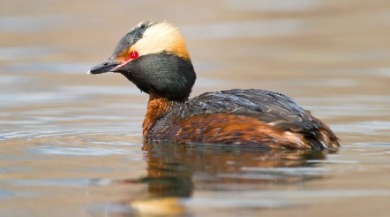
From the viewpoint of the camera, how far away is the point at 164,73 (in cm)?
1027

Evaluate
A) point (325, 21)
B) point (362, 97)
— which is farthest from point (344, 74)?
point (325, 21)

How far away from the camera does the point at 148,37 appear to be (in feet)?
33.3

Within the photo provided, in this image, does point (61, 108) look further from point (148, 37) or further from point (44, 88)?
point (148, 37)

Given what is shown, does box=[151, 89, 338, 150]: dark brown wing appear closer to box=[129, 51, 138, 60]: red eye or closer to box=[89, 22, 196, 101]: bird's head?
box=[89, 22, 196, 101]: bird's head

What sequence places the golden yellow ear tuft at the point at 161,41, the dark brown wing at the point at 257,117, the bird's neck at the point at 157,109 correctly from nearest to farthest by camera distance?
the dark brown wing at the point at 257,117, the golden yellow ear tuft at the point at 161,41, the bird's neck at the point at 157,109

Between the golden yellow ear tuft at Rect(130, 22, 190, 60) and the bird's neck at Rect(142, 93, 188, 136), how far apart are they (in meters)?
0.49

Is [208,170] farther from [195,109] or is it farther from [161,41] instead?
[161,41]

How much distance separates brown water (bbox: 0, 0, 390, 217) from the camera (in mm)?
7496

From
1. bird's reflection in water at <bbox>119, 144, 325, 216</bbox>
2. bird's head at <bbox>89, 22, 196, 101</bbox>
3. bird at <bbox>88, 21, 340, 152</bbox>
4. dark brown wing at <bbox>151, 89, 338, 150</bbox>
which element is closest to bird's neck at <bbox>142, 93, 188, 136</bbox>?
bird at <bbox>88, 21, 340, 152</bbox>

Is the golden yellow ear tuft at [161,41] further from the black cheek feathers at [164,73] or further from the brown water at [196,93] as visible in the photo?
the brown water at [196,93]

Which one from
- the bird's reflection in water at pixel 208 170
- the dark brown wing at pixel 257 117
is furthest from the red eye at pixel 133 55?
the bird's reflection in water at pixel 208 170

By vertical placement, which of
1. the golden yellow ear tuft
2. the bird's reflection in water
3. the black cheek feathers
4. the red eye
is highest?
the golden yellow ear tuft

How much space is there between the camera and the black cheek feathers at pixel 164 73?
10250 millimetres

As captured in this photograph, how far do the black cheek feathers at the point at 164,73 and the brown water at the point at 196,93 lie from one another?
56cm
